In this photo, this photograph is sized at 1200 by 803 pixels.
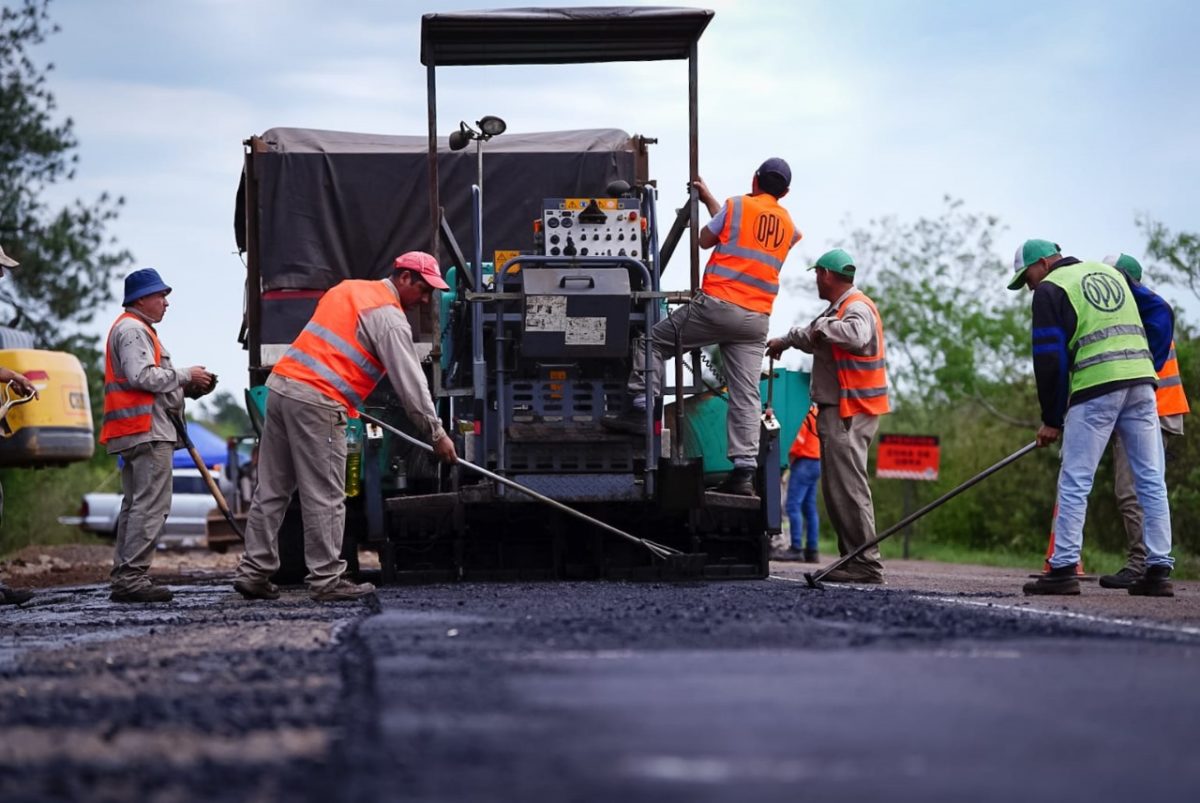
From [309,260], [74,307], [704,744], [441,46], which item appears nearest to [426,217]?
[309,260]

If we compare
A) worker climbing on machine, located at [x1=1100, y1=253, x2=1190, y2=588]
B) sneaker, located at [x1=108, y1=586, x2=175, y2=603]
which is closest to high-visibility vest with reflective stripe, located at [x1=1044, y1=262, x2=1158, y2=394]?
worker climbing on machine, located at [x1=1100, y1=253, x2=1190, y2=588]

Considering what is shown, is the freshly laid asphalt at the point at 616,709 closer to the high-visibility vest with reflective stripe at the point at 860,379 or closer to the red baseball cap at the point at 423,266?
the red baseball cap at the point at 423,266

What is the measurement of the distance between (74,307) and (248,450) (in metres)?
3.89

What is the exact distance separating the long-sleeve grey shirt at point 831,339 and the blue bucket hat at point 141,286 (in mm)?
3880

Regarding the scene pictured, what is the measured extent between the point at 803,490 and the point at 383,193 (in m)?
7.06

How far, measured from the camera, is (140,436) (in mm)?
10328

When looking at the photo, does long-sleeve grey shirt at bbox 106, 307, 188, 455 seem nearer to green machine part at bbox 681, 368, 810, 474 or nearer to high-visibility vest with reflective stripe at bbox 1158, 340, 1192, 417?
green machine part at bbox 681, 368, 810, 474

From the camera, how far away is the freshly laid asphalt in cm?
366

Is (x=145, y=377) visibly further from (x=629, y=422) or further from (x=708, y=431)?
(x=708, y=431)

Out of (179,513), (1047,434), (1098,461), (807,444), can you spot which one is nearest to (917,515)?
(1047,434)

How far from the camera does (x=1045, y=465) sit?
23.1 meters

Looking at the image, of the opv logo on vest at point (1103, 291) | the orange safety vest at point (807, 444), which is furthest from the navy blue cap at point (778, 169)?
the orange safety vest at point (807, 444)

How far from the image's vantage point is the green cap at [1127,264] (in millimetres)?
11602

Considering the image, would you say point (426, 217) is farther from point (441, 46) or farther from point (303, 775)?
point (303, 775)
